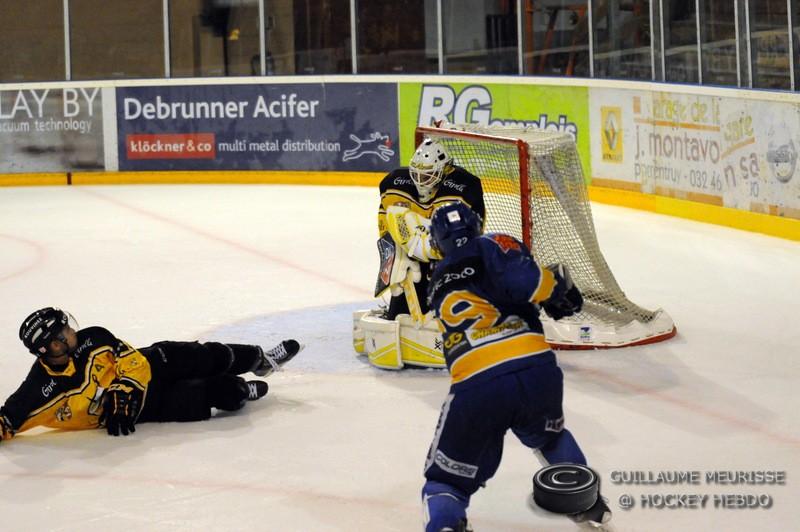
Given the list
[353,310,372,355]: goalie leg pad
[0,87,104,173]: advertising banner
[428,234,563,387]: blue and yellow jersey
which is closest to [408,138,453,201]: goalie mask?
[353,310,372,355]: goalie leg pad

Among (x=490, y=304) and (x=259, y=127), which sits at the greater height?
(x=259, y=127)

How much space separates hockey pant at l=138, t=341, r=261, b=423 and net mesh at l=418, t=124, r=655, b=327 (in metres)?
1.72

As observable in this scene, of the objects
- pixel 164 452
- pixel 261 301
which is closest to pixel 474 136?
pixel 261 301

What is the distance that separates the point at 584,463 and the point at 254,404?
7.18ft

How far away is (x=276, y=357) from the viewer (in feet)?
19.8

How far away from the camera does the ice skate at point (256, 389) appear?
5785mm

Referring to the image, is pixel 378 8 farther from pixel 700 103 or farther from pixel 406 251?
pixel 406 251

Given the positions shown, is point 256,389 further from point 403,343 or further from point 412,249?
point 412,249

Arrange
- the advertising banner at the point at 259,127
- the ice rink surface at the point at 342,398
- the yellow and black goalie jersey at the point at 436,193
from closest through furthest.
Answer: the ice rink surface at the point at 342,398 → the yellow and black goalie jersey at the point at 436,193 → the advertising banner at the point at 259,127

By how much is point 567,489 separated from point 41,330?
2.24 metres

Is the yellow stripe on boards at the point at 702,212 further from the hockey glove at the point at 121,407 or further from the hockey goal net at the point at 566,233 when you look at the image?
the hockey glove at the point at 121,407

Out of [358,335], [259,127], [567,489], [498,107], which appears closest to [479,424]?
[567,489]

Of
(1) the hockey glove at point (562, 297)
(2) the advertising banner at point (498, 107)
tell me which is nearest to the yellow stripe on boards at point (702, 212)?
(2) the advertising banner at point (498, 107)

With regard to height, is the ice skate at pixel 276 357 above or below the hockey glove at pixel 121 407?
above
